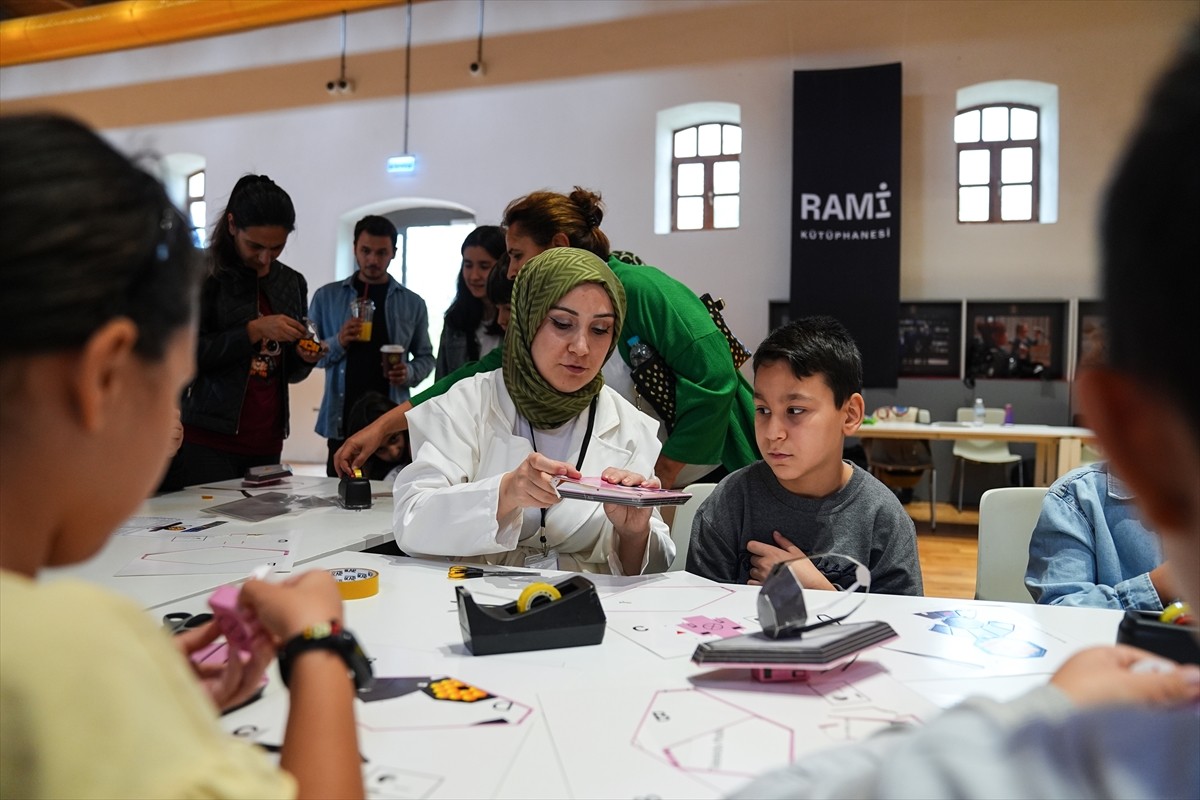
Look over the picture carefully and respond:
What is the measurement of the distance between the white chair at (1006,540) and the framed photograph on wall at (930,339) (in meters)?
6.02

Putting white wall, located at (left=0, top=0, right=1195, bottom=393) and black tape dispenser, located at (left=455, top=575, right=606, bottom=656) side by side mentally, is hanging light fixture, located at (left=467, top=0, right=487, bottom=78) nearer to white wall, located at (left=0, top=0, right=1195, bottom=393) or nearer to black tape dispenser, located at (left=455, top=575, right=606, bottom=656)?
white wall, located at (left=0, top=0, right=1195, bottom=393)

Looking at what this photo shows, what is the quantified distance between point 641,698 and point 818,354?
4.20ft

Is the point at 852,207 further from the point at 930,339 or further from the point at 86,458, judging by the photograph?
the point at 86,458

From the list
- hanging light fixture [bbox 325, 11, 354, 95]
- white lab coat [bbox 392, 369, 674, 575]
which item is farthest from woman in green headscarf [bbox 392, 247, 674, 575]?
hanging light fixture [bbox 325, 11, 354, 95]

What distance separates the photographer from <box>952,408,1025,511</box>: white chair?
7.44m

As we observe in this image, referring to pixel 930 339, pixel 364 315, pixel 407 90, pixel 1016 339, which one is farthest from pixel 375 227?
pixel 1016 339

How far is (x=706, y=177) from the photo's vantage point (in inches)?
343

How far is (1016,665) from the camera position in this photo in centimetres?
135

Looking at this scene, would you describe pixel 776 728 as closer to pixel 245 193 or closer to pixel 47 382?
pixel 47 382

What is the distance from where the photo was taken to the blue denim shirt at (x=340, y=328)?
15.7 feet

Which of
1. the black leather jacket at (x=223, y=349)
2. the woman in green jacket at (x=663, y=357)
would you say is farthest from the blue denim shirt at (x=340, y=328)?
the woman in green jacket at (x=663, y=357)

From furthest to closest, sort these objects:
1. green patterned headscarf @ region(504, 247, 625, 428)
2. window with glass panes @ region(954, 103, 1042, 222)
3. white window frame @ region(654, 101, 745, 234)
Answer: white window frame @ region(654, 101, 745, 234), window with glass panes @ region(954, 103, 1042, 222), green patterned headscarf @ region(504, 247, 625, 428)

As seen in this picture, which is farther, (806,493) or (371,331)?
(371,331)

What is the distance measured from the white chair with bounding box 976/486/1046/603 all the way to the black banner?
5.72m
